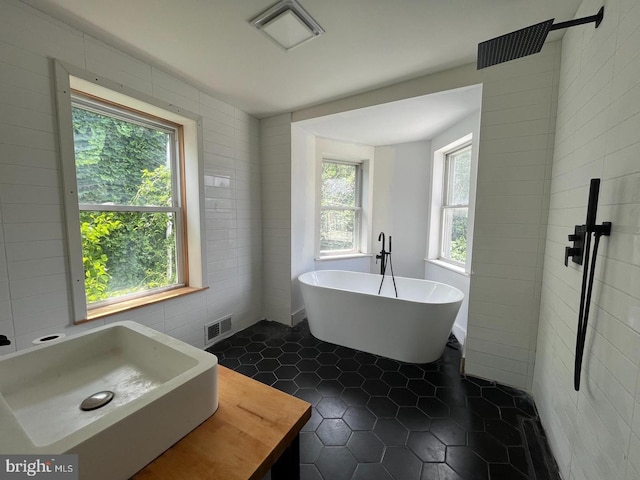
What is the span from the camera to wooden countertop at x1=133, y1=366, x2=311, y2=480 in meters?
0.67

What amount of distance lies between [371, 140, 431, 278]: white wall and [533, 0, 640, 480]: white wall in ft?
6.25

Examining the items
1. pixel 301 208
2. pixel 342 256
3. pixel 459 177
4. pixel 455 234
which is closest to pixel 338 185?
pixel 301 208

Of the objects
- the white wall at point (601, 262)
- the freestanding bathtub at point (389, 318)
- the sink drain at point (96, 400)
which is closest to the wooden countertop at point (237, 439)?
the sink drain at point (96, 400)

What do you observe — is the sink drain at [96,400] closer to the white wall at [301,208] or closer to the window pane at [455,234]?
the white wall at [301,208]

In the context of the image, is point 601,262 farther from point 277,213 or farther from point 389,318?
point 277,213

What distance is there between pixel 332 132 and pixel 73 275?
2845 millimetres

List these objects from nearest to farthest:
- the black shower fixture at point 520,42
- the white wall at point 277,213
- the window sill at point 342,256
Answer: the black shower fixture at point 520,42
the white wall at point 277,213
the window sill at point 342,256

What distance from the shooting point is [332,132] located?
10.7 feet

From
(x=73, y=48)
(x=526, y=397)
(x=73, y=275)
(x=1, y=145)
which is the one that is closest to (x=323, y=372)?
(x=526, y=397)

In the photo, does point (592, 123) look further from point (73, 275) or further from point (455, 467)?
point (73, 275)

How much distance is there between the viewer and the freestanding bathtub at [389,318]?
7.19ft

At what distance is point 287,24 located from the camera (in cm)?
155

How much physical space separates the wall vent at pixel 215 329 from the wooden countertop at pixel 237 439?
1.77 m

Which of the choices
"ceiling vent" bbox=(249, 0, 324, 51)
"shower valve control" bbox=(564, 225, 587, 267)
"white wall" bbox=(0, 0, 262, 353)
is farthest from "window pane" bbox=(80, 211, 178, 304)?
"shower valve control" bbox=(564, 225, 587, 267)
